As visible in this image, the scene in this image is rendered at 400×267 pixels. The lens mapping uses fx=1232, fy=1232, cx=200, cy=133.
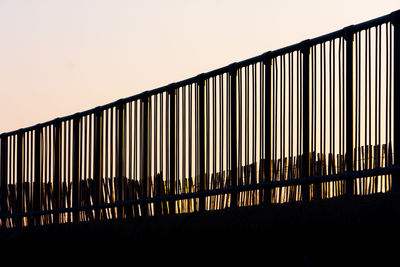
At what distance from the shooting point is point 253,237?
9.98 meters

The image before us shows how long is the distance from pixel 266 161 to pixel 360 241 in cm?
439

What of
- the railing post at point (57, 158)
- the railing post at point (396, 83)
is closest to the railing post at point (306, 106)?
the railing post at point (396, 83)

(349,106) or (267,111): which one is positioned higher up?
(267,111)

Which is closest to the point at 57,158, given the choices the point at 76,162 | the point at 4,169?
the point at 76,162

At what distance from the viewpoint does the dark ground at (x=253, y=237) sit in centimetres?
835

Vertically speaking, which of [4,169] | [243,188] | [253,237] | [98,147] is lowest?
[253,237]

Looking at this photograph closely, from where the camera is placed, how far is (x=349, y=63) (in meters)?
11.4

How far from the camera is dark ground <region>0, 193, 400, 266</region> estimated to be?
8.35 meters

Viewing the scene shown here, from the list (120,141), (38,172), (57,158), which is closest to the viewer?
(120,141)

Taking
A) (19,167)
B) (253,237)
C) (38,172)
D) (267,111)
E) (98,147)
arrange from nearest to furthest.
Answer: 1. (253,237)
2. (267,111)
3. (98,147)
4. (38,172)
5. (19,167)

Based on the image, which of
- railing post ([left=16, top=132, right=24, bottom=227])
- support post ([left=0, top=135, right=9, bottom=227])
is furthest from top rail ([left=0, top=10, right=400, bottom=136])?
support post ([left=0, top=135, right=9, bottom=227])

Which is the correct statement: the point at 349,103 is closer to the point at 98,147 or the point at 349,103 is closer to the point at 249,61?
the point at 249,61

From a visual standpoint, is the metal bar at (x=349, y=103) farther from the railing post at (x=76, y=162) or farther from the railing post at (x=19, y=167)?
the railing post at (x=19, y=167)

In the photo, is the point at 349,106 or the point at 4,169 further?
the point at 4,169
